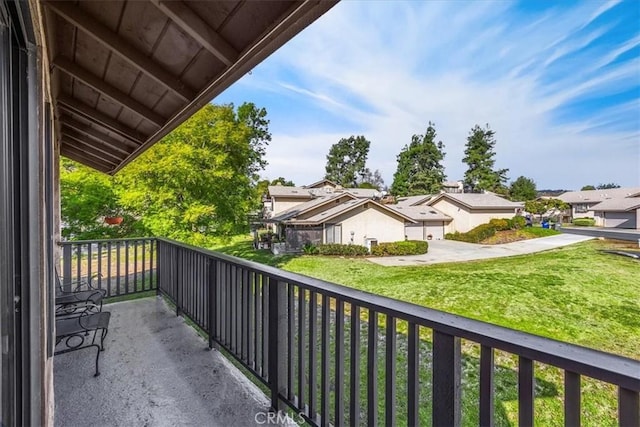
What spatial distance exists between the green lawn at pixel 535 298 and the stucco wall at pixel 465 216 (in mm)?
8408

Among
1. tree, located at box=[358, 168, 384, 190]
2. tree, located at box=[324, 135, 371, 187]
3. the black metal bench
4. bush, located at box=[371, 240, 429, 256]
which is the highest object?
tree, located at box=[324, 135, 371, 187]

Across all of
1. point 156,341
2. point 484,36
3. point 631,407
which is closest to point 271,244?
point 484,36

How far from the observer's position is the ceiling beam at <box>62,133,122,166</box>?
12.7 ft

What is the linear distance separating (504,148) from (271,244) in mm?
32371

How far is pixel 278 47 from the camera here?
1363 millimetres

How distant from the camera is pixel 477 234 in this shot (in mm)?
20172

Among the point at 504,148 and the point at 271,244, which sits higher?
the point at 504,148

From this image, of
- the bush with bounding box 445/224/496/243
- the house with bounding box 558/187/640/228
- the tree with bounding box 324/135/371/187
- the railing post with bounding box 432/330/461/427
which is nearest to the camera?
the railing post with bounding box 432/330/461/427

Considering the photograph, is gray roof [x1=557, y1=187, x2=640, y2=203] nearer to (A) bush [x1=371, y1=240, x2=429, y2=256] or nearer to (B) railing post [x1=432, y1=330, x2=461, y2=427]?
(A) bush [x1=371, y1=240, x2=429, y2=256]

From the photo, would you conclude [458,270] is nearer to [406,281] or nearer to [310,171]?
[406,281]

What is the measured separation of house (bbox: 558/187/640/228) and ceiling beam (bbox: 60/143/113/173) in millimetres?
31585

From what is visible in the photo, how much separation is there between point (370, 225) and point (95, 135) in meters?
14.2

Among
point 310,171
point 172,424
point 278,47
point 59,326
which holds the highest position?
point 310,171

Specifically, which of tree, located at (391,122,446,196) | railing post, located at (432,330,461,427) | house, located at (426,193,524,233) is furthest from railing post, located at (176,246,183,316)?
tree, located at (391,122,446,196)
